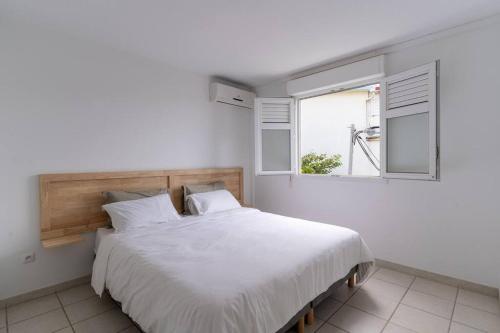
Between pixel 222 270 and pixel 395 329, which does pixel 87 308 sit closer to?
pixel 222 270

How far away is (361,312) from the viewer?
203 cm

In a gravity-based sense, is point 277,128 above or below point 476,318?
above

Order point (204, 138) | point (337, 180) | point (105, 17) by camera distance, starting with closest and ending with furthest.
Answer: point (105, 17) → point (337, 180) → point (204, 138)

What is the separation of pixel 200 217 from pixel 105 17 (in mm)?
2099

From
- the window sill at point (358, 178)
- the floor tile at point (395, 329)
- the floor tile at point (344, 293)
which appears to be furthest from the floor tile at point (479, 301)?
the window sill at point (358, 178)

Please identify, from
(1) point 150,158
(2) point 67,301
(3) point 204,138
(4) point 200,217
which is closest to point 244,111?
(3) point 204,138

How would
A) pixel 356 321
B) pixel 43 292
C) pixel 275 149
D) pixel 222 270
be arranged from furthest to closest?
1. pixel 275 149
2. pixel 43 292
3. pixel 356 321
4. pixel 222 270

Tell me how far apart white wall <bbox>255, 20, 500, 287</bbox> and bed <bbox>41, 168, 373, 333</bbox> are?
74 cm

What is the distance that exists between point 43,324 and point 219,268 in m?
1.54

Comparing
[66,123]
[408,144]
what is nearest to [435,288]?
[408,144]

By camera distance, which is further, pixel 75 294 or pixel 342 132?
pixel 342 132

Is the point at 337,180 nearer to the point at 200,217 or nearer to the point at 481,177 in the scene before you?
the point at 481,177

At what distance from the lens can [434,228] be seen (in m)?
2.56

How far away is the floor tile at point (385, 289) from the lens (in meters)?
2.27
